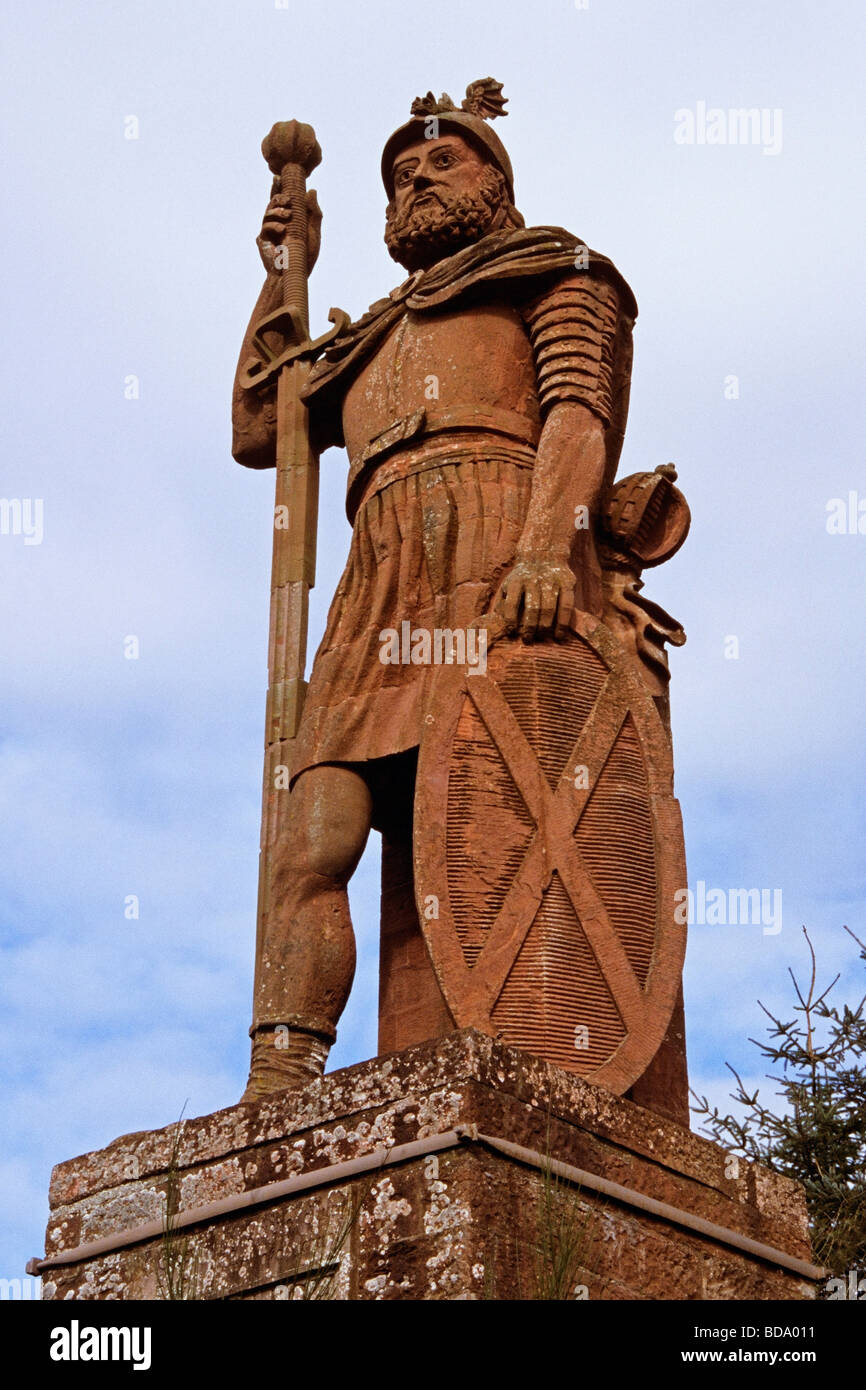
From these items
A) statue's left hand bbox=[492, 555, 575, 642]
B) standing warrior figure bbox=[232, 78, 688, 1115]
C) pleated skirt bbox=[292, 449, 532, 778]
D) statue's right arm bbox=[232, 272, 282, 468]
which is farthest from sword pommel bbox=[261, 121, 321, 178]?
statue's left hand bbox=[492, 555, 575, 642]

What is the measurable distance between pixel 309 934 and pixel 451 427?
1.85 meters

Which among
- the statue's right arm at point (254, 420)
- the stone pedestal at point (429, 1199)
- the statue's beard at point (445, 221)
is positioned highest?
the statue's beard at point (445, 221)

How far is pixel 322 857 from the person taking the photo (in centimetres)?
693

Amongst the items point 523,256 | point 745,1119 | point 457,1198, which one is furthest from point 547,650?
point 745,1119

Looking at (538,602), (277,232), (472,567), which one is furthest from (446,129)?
(538,602)

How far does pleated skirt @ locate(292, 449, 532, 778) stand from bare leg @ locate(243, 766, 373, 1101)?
0.16 m

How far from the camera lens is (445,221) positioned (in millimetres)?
7926

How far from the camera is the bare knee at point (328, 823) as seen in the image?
273 inches

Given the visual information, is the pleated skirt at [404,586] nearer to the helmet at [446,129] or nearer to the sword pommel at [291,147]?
the helmet at [446,129]

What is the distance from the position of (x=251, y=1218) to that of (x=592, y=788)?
5.54ft

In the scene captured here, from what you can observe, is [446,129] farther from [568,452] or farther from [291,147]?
[568,452]

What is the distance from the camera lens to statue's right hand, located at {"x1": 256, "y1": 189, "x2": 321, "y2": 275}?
349 inches

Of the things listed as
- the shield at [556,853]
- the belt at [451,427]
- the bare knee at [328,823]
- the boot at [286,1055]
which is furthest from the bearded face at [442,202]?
the boot at [286,1055]
